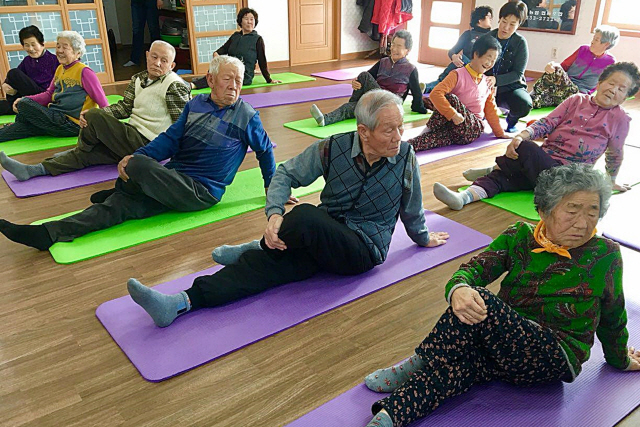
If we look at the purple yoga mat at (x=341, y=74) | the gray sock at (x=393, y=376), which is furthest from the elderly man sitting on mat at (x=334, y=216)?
the purple yoga mat at (x=341, y=74)

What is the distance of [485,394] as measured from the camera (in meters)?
1.71

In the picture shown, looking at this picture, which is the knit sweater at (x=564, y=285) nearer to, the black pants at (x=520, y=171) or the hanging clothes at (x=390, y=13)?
the black pants at (x=520, y=171)

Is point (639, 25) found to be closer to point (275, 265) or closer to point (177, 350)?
point (275, 265)

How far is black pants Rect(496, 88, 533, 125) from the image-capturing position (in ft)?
15.3

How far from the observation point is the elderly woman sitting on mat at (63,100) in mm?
3754

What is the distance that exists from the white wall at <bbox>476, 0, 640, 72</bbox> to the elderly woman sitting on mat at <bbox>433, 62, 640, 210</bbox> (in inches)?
145

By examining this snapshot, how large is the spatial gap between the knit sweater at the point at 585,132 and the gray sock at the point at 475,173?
15.4 inches

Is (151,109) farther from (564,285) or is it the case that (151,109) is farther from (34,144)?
(564,285)

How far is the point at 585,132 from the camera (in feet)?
9.97

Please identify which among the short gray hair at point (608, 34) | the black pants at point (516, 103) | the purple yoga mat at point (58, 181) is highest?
the short gray hair at point (608, 34)

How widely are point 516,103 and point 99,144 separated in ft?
11.0

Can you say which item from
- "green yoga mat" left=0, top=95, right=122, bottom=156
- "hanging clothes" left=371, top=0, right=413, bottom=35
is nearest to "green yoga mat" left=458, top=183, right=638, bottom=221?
"green yoga mat" left=0, top=95, right=122, bottom=156

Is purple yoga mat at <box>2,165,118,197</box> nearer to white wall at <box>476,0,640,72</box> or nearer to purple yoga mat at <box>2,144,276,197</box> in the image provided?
purple yoga mat at <box>2,144,276,197</box>

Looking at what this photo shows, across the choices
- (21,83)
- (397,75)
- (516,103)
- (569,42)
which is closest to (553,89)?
(516,103)
